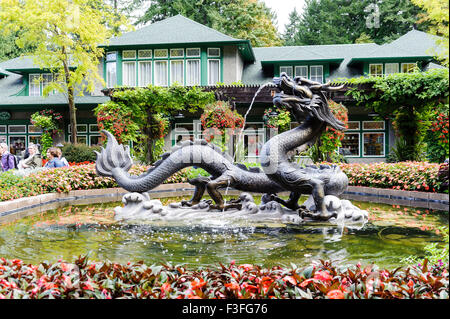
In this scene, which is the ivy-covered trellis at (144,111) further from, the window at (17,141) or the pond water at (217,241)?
the pond water at (217,241)

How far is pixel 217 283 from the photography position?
113 inches

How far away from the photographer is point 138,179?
7668 millimetres

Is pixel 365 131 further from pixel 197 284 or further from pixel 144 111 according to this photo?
pixel 197 284

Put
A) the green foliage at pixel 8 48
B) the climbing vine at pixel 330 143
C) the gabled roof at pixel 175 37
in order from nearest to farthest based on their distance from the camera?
the climbing vine at pixel 330 143 < the gabled roof at pixel 175 37 < the green foliage at pixel 8 48

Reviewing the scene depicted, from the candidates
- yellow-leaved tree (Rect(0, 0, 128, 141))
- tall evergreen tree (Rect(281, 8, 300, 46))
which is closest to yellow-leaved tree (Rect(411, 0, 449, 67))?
yellow-leaved tree (Rect(0, 0, 128, 141))

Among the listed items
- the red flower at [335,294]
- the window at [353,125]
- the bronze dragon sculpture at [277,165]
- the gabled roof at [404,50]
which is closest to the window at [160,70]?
the gabled roof at [404,50]

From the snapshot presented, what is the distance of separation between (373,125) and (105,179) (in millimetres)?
18217

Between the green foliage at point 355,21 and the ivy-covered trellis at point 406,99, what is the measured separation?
14.3 m

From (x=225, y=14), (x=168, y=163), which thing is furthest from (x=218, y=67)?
(x=168, y=163)

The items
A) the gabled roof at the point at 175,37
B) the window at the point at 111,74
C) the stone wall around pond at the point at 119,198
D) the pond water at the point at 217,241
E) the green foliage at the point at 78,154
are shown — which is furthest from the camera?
the window at the point at 111,74

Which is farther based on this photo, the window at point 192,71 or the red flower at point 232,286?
the window at point 192,71

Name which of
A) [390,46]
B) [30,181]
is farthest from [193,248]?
[390,46]

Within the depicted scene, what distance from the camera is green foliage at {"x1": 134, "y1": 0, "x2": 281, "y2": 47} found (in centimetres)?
3481

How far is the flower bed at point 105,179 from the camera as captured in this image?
880cm
